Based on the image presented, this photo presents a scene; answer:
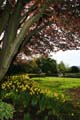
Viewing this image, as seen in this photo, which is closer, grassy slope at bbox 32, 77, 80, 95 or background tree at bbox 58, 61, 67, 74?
grassy slope at bbox 32, 77, 80, 95

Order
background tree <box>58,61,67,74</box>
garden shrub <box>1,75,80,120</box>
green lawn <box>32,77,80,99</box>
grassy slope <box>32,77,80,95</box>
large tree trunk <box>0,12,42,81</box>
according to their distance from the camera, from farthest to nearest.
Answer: background tree <box>58,61,67,74</box>
grassy slope <box>32,77,80,95</box>
green lawn <box>32,77,80,99</box>
large tree trunk <box>0,12,42,81</box>
garden shrub <box>1,75,80,120</box>

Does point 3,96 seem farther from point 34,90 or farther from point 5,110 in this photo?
point 5,110

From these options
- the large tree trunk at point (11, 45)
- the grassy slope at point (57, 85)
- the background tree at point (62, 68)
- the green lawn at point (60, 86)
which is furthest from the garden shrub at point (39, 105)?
the background tree at point (62, 68)

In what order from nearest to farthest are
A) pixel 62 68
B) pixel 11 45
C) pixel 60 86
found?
1. pixel 11 45
2. pixel 60 86
3. pixel 62 68

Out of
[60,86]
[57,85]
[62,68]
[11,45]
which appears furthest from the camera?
[62,68]

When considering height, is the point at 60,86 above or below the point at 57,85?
below

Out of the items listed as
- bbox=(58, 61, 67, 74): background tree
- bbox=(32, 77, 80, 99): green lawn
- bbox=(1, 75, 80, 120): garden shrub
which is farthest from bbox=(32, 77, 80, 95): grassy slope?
bbox=(58, 61, 67, 74): background tree

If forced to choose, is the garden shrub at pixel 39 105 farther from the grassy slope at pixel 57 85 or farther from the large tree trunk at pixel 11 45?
the grassy slope at pixel 57 85

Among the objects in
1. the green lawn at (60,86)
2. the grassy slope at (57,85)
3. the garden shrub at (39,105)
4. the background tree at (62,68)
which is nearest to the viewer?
the garden shrub at (39,105)

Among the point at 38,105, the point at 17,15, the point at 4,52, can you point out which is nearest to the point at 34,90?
the point at 38,105

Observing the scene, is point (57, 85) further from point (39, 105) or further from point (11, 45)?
point (39, 105)

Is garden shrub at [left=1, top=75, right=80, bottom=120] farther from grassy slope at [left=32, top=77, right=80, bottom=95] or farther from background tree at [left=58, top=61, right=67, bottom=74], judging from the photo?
background tree at [left=58, top=61, right=67, bottom=74]

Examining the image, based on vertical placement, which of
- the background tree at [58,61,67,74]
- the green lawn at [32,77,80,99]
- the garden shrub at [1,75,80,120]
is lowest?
the garden shrub at [1,75,80,120]

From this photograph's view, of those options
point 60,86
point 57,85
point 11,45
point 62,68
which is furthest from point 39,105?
point 62,68
